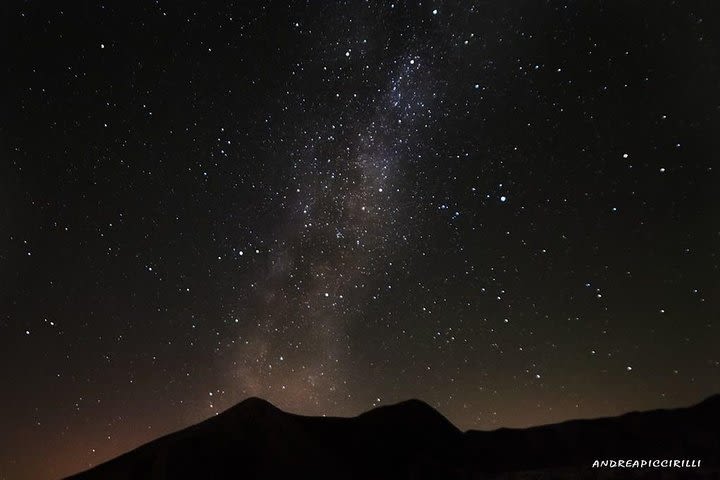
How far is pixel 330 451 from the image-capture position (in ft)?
63.3

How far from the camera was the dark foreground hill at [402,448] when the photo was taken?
1485 cm

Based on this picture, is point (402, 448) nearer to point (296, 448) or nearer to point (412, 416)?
point (412, 416)

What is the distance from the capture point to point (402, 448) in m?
20.2

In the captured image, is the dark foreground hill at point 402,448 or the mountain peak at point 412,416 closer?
the dark foreground hill at point 402,448

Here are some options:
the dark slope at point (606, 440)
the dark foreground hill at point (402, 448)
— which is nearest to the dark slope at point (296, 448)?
the dark foreground hill at point (402, 448)

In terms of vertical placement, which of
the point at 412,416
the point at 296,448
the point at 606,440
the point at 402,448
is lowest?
the point at 606,440

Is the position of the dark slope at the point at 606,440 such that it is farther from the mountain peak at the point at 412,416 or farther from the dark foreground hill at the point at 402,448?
the mountain peak at the point at 412,416

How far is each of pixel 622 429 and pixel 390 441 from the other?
316 inches

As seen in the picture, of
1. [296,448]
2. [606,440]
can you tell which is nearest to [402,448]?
[296,448]

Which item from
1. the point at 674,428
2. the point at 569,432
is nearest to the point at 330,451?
the point at 569,432

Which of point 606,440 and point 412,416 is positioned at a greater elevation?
point 412,416

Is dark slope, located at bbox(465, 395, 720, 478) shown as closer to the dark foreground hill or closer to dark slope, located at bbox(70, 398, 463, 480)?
the dark foreground hill

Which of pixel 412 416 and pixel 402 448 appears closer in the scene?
pixel 402 448

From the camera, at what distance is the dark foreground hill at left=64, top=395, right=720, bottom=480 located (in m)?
14.9
